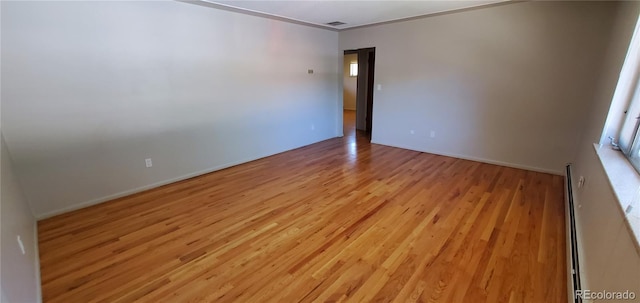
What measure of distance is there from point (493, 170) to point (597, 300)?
3.06 m

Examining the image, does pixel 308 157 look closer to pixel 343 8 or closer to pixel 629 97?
pixel 343 8

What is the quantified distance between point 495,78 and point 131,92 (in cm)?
493

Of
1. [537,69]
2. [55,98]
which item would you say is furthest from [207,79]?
[537,69]

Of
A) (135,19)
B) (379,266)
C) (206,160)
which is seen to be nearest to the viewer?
(379,266)

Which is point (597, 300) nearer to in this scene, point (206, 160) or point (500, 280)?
point (500, 280)

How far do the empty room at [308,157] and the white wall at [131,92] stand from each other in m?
0.02

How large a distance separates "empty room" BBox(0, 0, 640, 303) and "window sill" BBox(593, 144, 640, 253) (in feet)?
0.05

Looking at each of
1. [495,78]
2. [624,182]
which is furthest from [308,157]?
[624,182]

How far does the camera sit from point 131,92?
3.14 meters

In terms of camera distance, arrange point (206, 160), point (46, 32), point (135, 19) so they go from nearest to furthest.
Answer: point (46, 32) < point (135, 19) < point (206, 160)

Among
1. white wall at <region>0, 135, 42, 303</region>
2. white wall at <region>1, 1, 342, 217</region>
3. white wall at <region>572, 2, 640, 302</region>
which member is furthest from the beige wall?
white wall at <region>0, 135, 42, 303</region>

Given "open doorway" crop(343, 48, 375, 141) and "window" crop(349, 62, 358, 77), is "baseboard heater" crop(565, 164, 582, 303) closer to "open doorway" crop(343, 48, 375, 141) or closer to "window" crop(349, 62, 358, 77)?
"open doorway" crop(343, 48, 375, 141)

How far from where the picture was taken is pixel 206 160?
403 cm

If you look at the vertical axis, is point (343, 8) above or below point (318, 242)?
above
